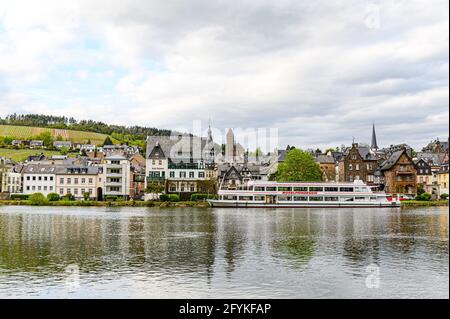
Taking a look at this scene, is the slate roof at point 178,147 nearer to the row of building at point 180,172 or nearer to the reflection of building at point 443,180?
the row of building at point 180,172

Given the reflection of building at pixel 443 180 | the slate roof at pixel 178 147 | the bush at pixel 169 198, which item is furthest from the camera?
the reflection of building at pixel 443 180

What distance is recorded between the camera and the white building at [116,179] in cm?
9544

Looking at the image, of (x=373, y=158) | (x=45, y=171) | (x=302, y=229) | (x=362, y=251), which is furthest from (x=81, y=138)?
(x=362, y=251)

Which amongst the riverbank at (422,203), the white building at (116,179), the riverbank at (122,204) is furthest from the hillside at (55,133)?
the riverbank at (422,203)

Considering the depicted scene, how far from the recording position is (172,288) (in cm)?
1845

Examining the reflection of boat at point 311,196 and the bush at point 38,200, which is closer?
the reflection of boat at point 311,196

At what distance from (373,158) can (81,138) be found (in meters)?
111

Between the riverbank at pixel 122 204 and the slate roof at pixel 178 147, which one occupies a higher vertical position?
the slate roof at pixel 178 147

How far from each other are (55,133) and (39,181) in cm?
9078

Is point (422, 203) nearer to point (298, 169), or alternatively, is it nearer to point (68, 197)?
point (298, 169)

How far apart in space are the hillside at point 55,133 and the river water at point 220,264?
485 ft

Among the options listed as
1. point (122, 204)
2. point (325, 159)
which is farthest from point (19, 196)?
point (325, 159)

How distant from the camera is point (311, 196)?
276 feet
